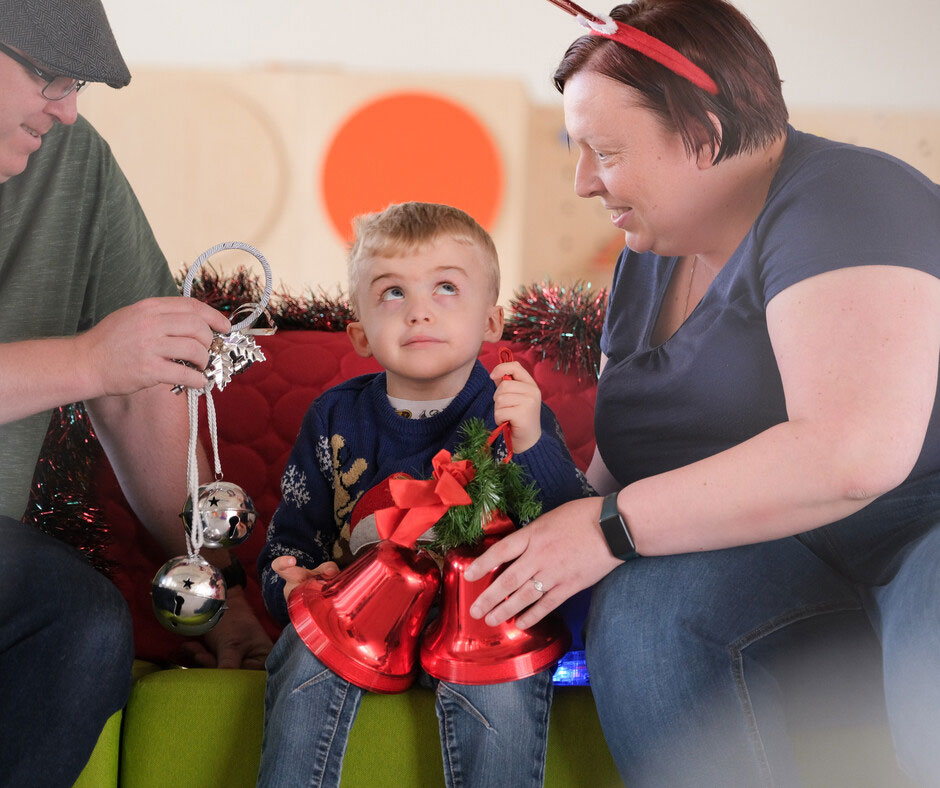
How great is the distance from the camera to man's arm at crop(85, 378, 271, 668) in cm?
104

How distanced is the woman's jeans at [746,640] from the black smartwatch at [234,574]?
0.45 m

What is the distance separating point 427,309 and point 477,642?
0.37 meters

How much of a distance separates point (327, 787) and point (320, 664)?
10cm

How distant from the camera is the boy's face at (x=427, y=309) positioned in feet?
3.26

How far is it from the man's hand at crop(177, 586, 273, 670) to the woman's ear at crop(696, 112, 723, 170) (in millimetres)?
652

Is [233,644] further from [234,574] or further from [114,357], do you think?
[114,357]

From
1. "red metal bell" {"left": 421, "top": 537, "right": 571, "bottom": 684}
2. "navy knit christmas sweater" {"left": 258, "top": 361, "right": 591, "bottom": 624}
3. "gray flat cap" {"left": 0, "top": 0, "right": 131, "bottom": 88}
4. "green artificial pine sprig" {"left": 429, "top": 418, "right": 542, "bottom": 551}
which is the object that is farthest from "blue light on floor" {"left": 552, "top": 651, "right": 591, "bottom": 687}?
"gray flat cap" {"left": 0, "top": 0, "right": 131, "bottom": 88}

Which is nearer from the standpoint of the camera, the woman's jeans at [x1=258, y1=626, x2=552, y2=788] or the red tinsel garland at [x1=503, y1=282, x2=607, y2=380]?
the woman's jeans at [x1=258, y1=626, x2=552, y2=788]

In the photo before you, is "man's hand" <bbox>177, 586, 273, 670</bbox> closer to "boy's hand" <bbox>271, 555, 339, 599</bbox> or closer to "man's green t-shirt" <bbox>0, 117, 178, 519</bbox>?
"boy's hand" <bbox>271, 555, 339, 599</bbox>

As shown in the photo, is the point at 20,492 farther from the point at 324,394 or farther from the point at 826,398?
the point at 826,398

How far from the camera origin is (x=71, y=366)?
82 centimetres

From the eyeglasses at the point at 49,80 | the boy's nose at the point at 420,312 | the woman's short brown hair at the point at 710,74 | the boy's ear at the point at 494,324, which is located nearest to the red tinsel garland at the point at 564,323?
the boy's ear at the point at 494,324

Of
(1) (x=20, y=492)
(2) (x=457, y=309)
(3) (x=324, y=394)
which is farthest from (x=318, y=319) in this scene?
(1) (x=20, y=492)

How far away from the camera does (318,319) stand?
4.19 feet
